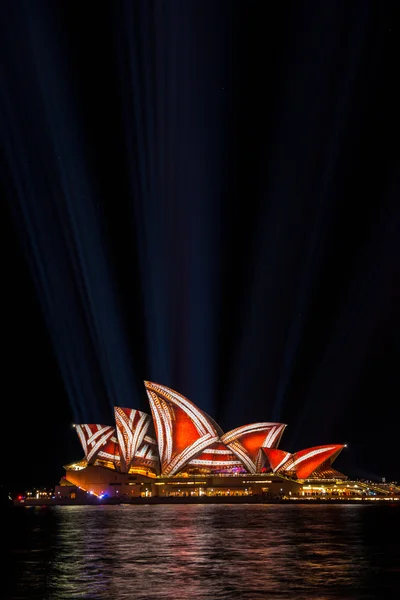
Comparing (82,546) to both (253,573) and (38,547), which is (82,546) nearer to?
(38,547)

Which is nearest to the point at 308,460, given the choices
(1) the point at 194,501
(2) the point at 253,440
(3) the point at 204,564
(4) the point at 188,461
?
(2) the point at 253,440

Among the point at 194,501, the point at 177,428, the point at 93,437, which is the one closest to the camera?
the point at 177,428

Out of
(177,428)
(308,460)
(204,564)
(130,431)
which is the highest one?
(130,431)

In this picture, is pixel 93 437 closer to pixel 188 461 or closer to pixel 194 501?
pixel 188 461

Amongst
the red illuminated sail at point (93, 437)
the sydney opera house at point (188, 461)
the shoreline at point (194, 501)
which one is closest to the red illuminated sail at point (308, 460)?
the sydney opera house at point (188, 461)

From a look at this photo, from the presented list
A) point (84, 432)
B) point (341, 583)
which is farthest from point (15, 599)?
point (84, 432)

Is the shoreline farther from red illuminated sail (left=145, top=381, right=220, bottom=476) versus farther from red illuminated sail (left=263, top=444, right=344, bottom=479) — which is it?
red illuminated sail (left=145, top=381, right=220, bottom=476)

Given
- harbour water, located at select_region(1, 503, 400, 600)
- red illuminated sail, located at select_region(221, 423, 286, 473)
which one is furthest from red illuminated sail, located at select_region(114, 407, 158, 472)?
harbour water, located at select_region(1, 503, 400, 600)
